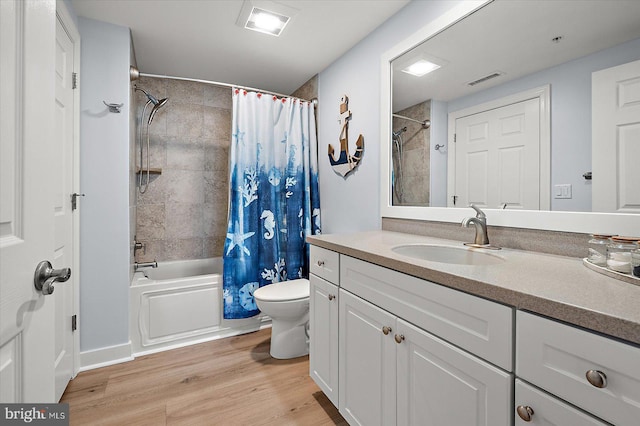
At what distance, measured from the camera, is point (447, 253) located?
1.43 meters

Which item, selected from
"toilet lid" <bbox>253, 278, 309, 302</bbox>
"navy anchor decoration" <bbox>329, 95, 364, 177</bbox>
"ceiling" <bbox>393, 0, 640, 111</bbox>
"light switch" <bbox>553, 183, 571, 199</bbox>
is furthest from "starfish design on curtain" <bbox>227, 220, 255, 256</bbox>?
"light switch" <bbox>553, 183, 571, 199</bbox>

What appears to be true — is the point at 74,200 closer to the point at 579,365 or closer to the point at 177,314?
the point at 177,314

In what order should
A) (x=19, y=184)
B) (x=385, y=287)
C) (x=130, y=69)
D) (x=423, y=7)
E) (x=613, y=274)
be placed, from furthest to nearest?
(x=130, y=69), (x=423, y=7), (x=385, y=287), (x=613, y=274), (x=19, y=184)

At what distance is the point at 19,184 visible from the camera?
65cm

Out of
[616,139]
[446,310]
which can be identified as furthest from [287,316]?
[616,139]

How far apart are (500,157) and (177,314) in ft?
7.84

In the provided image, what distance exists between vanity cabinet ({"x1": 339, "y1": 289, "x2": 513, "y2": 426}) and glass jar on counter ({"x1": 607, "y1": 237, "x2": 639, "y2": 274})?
1.47 feet

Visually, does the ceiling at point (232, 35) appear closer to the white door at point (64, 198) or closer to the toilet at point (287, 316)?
the white door at point (64, 198)

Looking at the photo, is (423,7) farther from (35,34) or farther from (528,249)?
(35,34)

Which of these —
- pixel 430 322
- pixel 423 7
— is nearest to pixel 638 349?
pixel 430 322

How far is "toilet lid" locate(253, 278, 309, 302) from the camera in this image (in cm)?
210

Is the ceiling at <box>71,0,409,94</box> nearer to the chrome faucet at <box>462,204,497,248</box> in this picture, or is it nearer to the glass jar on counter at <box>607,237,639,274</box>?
the chrome faucet at <box>462,204,497,248</box>

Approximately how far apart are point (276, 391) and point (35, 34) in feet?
6.10

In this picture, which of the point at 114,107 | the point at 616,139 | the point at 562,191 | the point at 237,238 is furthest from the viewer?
the point at 237,238
